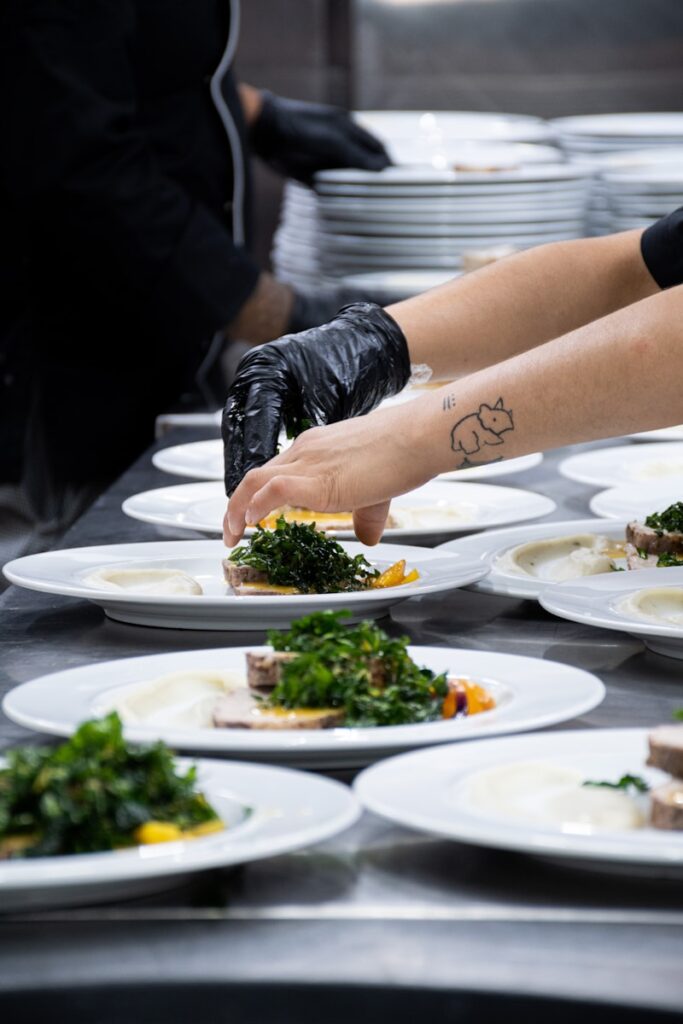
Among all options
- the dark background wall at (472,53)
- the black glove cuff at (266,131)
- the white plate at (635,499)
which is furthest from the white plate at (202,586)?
the dark background wall at (472,53)

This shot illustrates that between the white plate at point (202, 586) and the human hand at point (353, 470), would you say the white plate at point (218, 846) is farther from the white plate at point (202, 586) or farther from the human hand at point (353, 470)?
the human hand at point (353, 470)

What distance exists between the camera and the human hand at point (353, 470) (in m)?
1.54

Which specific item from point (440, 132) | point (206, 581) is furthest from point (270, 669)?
point (440, 132)

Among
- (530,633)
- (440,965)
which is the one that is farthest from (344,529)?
(440,965)

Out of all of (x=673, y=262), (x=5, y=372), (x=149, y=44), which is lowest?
(x=5, y=372)

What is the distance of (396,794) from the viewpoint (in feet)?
3.09

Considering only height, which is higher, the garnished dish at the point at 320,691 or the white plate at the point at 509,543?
the garnished dish at the point at 320,691

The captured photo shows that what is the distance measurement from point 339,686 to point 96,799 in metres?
0.27

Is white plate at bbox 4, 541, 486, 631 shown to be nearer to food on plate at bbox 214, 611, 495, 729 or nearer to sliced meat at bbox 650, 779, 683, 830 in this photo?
food on plate at bbox 214, 611, 495, 729

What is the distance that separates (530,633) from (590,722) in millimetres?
292

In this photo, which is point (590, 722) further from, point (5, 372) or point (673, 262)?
point (5, 372)

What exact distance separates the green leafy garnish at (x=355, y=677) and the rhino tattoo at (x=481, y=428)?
0.40 metres

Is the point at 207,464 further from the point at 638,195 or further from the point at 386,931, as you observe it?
the point at 638,195

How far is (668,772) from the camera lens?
3.24 ft
